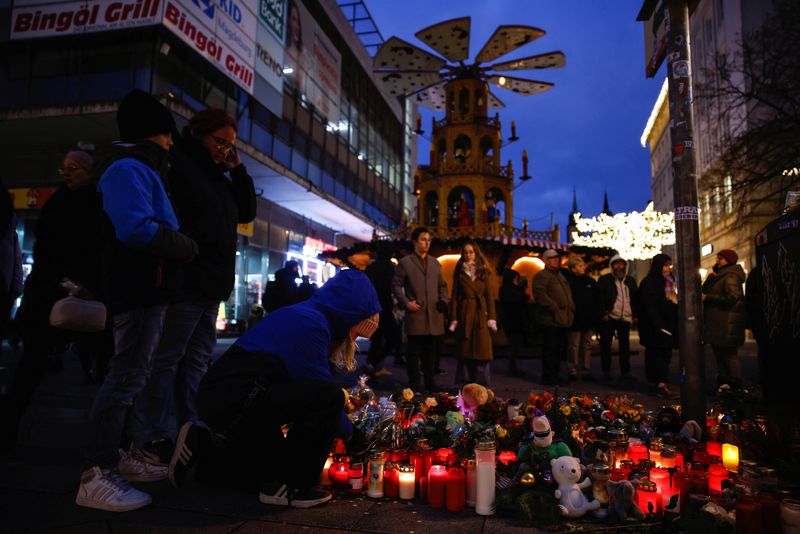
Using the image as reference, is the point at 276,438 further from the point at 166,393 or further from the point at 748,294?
the point at 748,294

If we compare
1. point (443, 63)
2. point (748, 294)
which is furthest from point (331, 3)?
point (748, 294)

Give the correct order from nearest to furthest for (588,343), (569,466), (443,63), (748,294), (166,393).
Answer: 1. (569,466)
2. (166,393)
3. (748,294)
4. (588,343)
5. (443,63)

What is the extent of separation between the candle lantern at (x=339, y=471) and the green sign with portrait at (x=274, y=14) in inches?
802

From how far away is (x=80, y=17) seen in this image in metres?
15.7

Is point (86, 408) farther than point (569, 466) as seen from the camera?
Yes

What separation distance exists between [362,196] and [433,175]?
47.5 ft

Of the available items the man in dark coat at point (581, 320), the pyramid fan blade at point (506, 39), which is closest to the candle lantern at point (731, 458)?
the man in dark coat at point (581, 320)

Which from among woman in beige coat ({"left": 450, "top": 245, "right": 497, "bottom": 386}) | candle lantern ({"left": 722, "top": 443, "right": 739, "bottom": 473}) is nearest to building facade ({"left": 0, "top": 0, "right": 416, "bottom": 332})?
woman in beige coat ({"left": 450, "top": 245, "right": 497, "bottom": 386})

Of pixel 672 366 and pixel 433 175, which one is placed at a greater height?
pixel 433 175

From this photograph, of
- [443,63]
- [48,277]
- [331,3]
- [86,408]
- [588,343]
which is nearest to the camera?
[48,277]

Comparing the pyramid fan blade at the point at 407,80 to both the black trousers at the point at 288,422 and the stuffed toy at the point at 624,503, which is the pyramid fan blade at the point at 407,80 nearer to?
the black trousers at the point at 288,422

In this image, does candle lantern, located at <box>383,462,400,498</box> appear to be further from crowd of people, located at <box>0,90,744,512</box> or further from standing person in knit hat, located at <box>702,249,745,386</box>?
standing person in knit hat, located at <box>702,249,745,386</box>

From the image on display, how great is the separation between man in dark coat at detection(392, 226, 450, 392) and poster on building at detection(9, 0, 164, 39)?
1275 cm

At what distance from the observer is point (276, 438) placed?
2.84 metres
